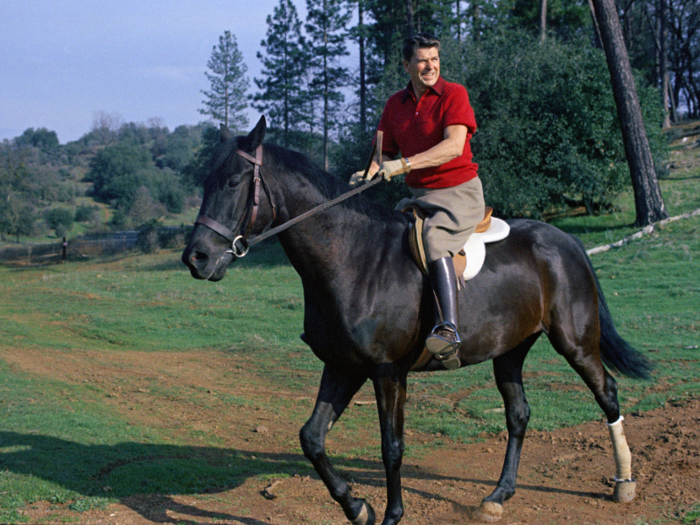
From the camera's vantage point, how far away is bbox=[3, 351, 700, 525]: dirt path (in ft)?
15.3

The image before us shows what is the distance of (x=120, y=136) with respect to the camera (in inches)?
6009

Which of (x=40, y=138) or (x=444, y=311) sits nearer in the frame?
(x=444, y=311)

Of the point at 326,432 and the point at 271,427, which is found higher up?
the point at 326,432

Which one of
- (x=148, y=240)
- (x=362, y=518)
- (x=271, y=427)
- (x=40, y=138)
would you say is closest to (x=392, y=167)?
(x=362, y=518)

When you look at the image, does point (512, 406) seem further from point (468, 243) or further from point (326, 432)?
point (326, 432)

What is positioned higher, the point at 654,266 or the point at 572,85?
the point at 572,85

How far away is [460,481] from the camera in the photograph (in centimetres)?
545

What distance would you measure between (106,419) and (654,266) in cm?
1362

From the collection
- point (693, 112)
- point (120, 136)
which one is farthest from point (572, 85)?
point (120, 136)

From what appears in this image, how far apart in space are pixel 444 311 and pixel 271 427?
387 cm

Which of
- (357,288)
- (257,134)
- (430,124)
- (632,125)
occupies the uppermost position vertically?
(632,125)

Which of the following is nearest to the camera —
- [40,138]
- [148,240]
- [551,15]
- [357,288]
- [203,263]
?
[203,263]

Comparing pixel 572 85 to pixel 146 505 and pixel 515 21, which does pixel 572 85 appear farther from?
pixel 146 505

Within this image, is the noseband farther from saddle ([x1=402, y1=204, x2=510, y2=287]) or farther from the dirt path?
the dirt path
